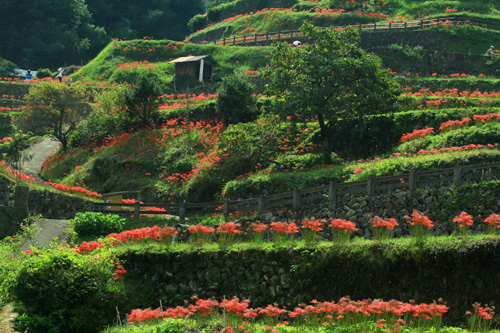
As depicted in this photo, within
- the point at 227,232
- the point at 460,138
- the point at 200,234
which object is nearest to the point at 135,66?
the point at 460,138

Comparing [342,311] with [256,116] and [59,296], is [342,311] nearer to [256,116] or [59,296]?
[59,296]

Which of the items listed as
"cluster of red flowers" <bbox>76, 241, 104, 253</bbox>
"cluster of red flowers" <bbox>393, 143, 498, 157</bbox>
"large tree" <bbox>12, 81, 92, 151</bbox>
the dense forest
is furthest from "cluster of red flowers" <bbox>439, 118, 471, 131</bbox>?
the dense forest

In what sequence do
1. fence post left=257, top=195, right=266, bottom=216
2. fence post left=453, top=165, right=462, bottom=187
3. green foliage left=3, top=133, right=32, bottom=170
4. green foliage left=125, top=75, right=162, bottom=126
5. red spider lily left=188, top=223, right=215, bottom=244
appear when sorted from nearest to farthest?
red spider lily left=188, top=223, right=215, bottom=244 → fence post left=453, top=165, right=462, bottom=187 → fence post left=257, top=195, right=266, bottom=216 → green foliage left=3, top=133, right=32, bottom=170 → green foliage left=125, top=75, right=162, bottom=126

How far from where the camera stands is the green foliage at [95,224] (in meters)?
24.0

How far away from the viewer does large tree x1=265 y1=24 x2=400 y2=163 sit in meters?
28.3

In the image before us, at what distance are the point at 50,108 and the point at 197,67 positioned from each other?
13.5 metres

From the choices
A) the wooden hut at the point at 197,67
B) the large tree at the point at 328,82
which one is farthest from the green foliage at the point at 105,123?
the large tree at the point at 328,82

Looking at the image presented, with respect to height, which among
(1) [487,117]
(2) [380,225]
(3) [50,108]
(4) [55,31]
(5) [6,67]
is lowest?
(2) [380,225]

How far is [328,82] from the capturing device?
28.3m

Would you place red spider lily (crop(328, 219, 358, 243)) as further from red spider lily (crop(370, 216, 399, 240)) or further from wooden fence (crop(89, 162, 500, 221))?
wooden fence (crop(89, 162, 500, 221))

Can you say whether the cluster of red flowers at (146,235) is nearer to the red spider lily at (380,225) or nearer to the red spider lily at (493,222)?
the red spider lily at (380,225)

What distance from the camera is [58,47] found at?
7550 centimetres

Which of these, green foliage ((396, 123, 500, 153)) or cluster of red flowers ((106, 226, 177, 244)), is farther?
green foliage ((396, 123, 500, 153))

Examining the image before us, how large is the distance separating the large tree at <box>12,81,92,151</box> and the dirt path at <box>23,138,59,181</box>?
7.02ft
